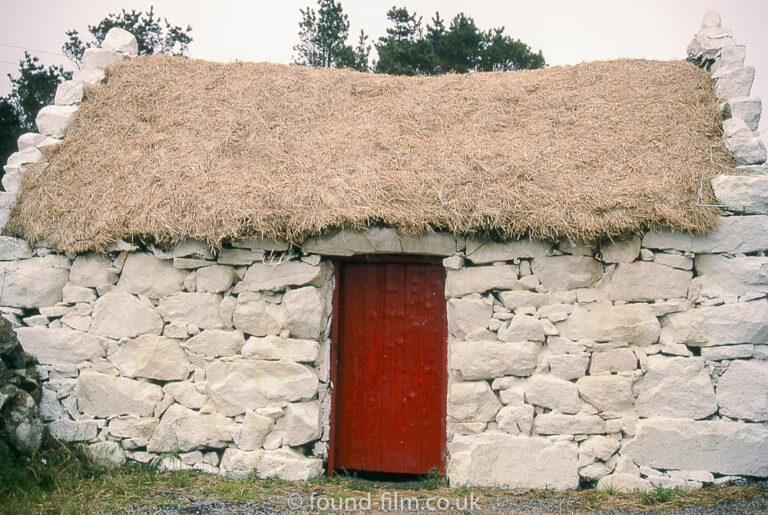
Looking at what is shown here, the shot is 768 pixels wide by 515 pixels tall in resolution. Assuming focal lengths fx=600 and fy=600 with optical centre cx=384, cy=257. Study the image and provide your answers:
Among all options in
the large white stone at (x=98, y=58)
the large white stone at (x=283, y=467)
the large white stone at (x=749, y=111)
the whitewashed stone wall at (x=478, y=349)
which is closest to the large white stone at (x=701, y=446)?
the whitewashed stone wall at (x=478, y=349)

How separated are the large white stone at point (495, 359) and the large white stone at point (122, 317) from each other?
9.44ft

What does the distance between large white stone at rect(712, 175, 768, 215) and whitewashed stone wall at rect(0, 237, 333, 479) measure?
142 inches

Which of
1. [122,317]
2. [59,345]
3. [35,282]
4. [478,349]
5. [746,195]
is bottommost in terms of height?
[59,345]

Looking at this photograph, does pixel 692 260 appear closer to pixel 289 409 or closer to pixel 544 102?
pixel 544 102

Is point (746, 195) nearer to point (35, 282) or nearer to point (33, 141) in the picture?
point (35, 282)

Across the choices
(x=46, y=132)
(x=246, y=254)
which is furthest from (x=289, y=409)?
(x=46, y=132)

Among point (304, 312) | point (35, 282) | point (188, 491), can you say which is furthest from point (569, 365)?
point (35, 282)

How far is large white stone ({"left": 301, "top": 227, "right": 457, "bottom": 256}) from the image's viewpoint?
5438mm

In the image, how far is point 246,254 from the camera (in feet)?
18.4

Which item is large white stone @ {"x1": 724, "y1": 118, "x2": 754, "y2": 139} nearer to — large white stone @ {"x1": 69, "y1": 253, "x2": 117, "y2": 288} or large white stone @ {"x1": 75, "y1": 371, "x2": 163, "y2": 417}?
large white stone @ {"x1": 75, "y1": 371, "x2": 163, "y2": 417}

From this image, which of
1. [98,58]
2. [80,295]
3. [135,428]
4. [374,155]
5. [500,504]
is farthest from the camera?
[98,58]

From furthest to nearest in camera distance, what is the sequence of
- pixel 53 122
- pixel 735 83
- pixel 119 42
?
pixel 119 42 < pixel 53 122 < pixel 735 83

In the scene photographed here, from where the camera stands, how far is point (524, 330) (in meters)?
5.25

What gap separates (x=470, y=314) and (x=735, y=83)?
3.91 meters
